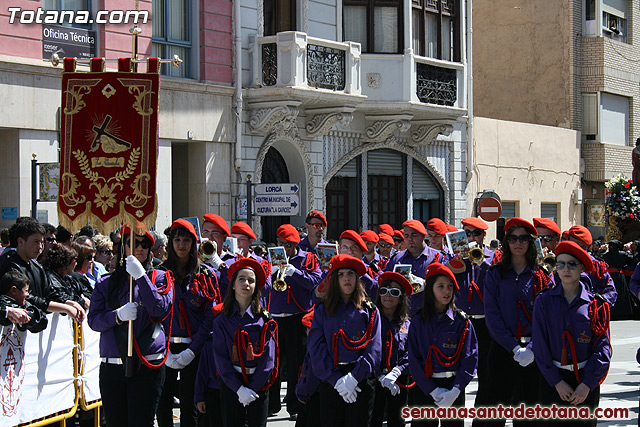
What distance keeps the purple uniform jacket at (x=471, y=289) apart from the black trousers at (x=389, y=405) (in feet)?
8.25

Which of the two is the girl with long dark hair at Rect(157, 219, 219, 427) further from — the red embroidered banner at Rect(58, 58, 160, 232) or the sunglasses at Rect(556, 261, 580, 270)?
the sunglasses at Rect(556, 261, 580, 270)

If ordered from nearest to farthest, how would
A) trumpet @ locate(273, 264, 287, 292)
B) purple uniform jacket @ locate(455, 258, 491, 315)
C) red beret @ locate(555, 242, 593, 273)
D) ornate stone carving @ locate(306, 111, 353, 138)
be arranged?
1. red beret @ locate(555, 242, 593, 273)
2. trumpet @ locate(273, 264, 287, 292)
3. purple uniform jacket @ locate(455, 258, 491, 315)
4. ornate stone carving @ locate(306, 111, 353, 138)

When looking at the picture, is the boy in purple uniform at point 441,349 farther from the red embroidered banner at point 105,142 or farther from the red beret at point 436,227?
the red beret at point 436,227

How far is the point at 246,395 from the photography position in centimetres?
769

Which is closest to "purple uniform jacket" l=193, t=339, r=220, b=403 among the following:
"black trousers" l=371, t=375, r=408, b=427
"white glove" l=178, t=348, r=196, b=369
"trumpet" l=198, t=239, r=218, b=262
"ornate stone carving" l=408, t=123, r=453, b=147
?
"white glove" l=178, t=348, r=196, b=369

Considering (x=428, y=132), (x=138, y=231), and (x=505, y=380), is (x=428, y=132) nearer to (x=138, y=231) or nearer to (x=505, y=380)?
(x=505, y=380)

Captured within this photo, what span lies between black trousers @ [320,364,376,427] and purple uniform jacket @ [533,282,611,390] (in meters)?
1.30

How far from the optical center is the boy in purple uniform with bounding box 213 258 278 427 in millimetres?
7824

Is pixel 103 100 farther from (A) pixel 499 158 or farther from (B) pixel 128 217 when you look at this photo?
(A) pixel 499 158

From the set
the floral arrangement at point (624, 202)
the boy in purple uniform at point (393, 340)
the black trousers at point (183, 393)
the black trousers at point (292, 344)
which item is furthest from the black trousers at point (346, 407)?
the floral arrangement at point (624, 202)

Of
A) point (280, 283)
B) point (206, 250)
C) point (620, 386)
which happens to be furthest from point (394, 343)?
point (620, 386)

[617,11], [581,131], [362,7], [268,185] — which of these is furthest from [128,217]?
[617,11]

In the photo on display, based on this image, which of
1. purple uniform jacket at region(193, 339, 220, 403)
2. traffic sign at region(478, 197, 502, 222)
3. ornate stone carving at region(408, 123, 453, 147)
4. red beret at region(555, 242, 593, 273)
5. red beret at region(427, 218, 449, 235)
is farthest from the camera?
ornate stone carving at region(408, 123, 453, 147)

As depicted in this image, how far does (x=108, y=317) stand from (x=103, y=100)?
1883 millimetres
